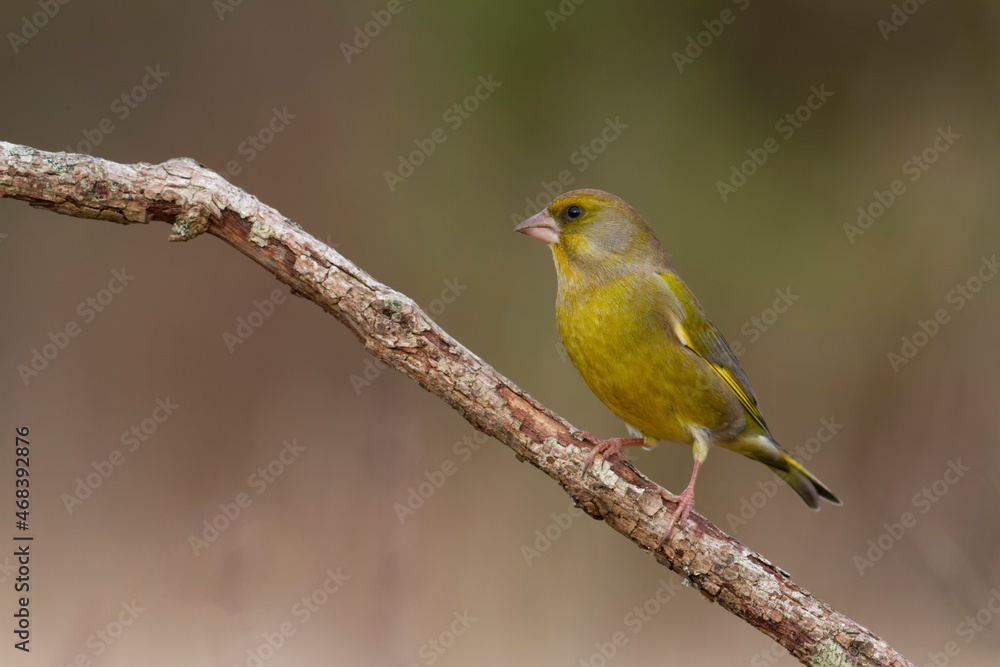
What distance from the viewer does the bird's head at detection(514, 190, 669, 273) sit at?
13.5 feet

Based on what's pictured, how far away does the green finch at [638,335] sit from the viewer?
3.87 meters

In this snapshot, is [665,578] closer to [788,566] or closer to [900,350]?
[788,566]

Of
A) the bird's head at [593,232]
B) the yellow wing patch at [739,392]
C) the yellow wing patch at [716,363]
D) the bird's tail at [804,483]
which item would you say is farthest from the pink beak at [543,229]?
the bird's tail at [804,483]

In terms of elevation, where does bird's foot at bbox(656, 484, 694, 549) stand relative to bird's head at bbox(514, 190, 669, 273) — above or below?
below

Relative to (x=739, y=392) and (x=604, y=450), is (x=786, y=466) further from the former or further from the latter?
(x=604, y=450)

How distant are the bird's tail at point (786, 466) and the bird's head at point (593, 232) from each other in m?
1.12

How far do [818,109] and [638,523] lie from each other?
17.5 feet

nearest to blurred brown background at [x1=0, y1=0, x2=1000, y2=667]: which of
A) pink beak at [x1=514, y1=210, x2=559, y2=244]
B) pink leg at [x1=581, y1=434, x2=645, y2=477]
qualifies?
pink beak at [x1=514, y1=210, x2=559, y2=244]

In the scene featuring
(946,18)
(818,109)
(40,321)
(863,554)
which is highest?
(946,18)

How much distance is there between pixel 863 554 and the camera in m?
6.27

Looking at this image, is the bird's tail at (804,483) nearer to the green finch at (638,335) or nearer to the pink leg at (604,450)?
the green finch at (638,335)

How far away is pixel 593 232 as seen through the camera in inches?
164

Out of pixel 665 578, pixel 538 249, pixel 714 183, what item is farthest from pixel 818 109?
pixel 665 578

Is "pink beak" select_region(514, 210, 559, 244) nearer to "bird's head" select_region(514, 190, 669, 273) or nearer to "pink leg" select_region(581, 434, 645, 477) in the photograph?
"bird's head" select_region(514, 190, 669, 273)
